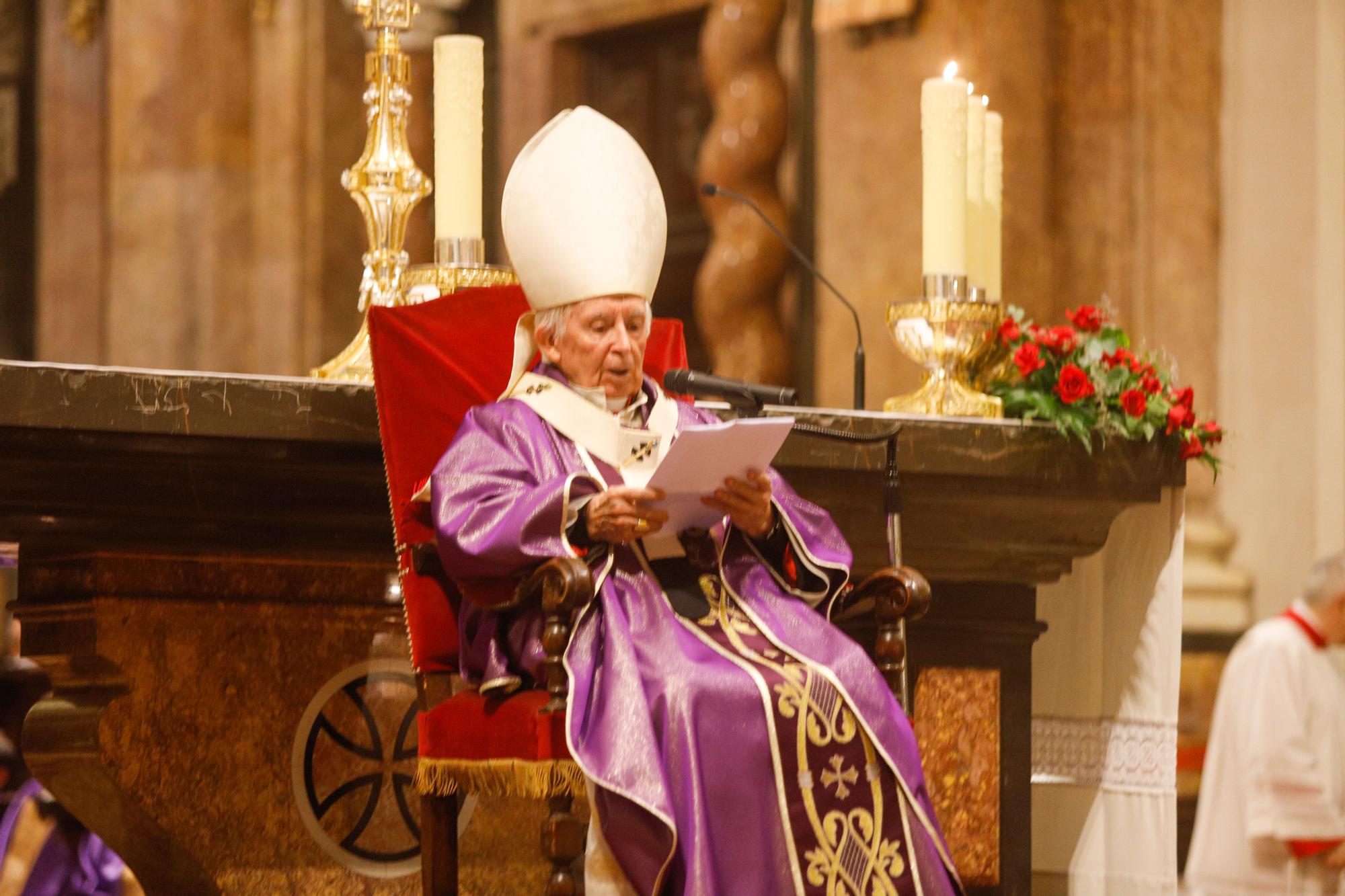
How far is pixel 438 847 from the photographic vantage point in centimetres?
323

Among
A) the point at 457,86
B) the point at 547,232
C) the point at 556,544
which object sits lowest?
the point at 556,544

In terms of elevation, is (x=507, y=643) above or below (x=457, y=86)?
below

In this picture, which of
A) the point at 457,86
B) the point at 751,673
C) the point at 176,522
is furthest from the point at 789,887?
the point at 457,86

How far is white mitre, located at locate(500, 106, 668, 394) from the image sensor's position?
130 inches

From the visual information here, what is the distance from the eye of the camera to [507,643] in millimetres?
3135

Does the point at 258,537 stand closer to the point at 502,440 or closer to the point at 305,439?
the point at 305,439

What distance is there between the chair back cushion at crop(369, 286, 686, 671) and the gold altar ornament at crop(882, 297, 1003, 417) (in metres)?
1.04

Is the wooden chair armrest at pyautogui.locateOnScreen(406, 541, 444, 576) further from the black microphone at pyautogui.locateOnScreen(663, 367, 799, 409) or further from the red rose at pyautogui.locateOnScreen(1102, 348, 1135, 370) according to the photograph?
the red rose at pyautogui.locateOnScreen(1102, 348, 1135, 370)

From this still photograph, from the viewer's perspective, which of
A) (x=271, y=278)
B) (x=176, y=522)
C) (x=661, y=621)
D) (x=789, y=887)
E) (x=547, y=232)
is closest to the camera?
(x=789, y=887)

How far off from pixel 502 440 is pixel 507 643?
0.36 m

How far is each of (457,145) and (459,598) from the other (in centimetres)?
102

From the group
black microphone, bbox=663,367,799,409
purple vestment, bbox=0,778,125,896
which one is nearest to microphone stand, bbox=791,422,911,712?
black microphone, bbox=663,367,799,409

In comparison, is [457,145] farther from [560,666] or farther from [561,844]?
[561,844]

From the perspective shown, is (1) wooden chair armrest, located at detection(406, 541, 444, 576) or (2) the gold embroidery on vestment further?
(1) wooden chair armrest, located at detection(406, 541, 444, 576)
